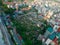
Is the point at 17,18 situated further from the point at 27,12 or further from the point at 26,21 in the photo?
the point at 27,12

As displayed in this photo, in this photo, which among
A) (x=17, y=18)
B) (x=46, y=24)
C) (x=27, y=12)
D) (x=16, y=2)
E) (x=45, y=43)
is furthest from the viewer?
(x=16, y=2)

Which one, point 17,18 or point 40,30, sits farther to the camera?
point 17,18

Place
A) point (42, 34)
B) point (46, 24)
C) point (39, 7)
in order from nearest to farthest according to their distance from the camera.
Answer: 1. point (42, 34)
2. point (46, 24)
3. point (39, 7)

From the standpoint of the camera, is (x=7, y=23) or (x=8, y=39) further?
(x=7, y=23)

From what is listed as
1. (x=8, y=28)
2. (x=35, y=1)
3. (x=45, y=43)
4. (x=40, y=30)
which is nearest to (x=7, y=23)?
(x=8, y=28)

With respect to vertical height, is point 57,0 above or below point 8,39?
below

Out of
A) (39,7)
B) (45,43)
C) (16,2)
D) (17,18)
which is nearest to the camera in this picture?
(45,43)

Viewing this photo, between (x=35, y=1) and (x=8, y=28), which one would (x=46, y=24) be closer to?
(x=8, y=28)

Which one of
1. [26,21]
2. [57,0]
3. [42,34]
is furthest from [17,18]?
[57,0]

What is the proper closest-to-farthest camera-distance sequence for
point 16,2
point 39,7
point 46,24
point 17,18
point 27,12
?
point 46,24 < point 17,18 < point 27,12 < point 39,7 < point 16,2
